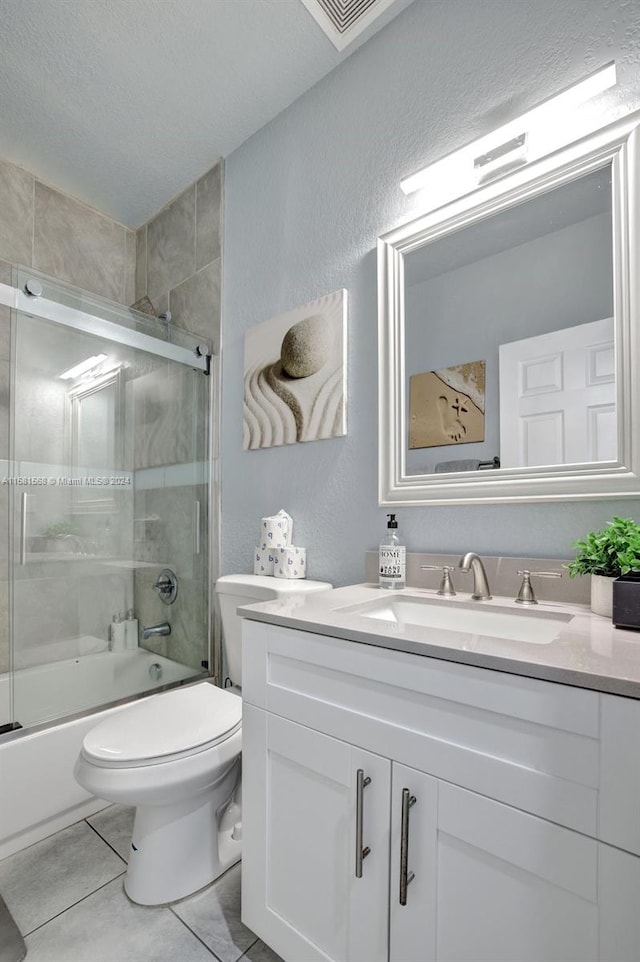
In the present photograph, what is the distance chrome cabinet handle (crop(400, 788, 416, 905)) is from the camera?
80cm

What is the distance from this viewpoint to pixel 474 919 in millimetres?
742

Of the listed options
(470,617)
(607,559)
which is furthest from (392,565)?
(607,559)

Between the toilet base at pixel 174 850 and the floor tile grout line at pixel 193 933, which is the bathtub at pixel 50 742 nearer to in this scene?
the toilet base at pixel 174 850

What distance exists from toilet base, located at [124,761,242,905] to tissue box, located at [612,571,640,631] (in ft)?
3.56

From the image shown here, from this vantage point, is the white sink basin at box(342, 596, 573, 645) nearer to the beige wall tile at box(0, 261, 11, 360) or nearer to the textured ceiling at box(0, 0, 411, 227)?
the textured ceiling at box(0, 0, 411, 227)

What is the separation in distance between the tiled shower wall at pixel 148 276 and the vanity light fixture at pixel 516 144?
1127 mm

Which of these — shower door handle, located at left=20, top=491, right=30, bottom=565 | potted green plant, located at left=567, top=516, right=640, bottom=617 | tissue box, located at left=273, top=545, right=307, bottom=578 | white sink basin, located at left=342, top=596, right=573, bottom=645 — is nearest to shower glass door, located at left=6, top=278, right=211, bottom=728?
shower door handle, located at left=20, top=491, right=30, bottom=565

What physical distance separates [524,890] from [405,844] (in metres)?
0.19

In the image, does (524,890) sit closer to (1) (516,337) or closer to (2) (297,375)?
(1) (516,337)

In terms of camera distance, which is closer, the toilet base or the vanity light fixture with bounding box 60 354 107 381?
the toilet base

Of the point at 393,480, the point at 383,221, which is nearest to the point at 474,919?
the point at 393,480

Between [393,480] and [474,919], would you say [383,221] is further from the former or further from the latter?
[474,919]

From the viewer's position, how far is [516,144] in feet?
4.03

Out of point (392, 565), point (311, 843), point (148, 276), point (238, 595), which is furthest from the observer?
point (148, 276)
